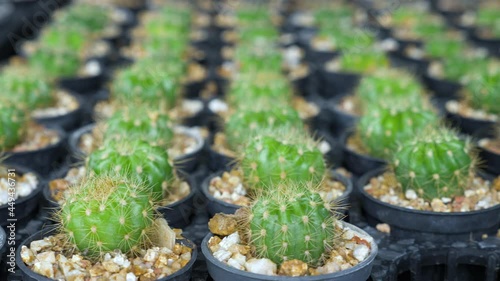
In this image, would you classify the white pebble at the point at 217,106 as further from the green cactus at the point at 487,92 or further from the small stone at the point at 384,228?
the small stone at the point at 384,228

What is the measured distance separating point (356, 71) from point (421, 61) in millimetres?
895

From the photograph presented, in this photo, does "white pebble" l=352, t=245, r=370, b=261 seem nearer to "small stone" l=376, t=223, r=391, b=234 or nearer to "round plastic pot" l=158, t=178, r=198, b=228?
"small stone" l=376, t=223, r=391, b=234

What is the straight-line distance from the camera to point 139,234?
2656 millimetres

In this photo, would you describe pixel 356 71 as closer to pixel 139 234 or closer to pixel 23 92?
pixel 23 92

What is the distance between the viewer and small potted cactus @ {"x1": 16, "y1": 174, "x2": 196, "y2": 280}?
2.55 m

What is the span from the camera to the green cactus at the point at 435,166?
126 inches

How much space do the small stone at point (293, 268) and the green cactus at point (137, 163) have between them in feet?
2.51

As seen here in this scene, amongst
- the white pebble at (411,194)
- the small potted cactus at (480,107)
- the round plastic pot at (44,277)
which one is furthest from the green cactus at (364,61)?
the round plastic pot at (44,277)

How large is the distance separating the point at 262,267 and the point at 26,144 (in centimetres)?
203

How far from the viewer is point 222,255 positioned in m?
2.61

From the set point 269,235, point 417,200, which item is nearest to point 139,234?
point 269,235

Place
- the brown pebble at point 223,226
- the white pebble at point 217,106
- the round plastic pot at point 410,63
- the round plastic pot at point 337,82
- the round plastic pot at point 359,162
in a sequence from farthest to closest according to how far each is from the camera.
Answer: the round plastic pot at point 410,63
the round plastic pot at point 337,82
the white pebble at point 217,106
the round plastic pot at point 359,162
the brown pebble at point 223,226

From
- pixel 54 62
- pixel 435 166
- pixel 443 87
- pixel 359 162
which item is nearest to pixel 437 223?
pixel 435 166

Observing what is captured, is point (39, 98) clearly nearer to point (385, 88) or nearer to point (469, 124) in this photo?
point (385, 88)
